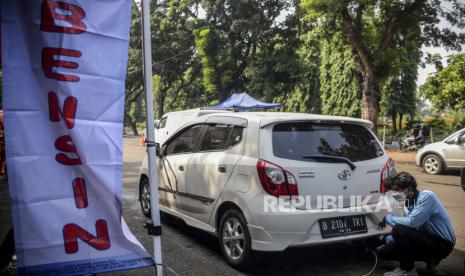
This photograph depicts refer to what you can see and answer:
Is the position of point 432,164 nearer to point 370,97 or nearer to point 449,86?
point 370,97

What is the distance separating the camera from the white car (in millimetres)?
4105

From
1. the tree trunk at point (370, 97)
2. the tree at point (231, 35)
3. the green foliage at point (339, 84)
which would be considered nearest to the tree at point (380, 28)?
the tree trunk at point (370, 97)

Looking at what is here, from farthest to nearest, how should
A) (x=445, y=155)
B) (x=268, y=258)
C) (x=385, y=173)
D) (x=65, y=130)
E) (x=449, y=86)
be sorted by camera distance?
(x=449, y=86), (x=445, y=155), (x=268, y=258), (x=385, y=173), (x=65, y=130)

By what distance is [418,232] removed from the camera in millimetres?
4156

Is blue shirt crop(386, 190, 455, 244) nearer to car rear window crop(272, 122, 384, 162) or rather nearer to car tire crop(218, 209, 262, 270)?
car rear window crop(272, 122, 384, 162)

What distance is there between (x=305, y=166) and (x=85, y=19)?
2384 mm

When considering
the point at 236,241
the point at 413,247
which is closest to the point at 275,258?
the point at 236,241

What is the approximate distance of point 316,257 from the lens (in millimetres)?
4926

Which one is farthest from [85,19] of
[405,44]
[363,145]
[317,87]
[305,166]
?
[317,87]

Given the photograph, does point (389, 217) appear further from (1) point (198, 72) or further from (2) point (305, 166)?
(1) point (198, 72)

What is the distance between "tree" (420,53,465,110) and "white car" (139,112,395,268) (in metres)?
16.0

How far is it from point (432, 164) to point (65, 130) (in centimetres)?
1252

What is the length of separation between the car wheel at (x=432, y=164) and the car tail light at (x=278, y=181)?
10341 millimetres

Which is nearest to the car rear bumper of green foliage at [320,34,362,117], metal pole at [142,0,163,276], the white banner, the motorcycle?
metal pole at [142,0,163,276]
